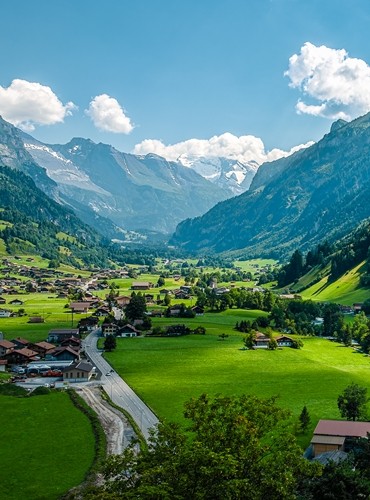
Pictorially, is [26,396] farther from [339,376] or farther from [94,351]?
[339,376]

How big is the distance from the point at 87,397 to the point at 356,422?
131 feet

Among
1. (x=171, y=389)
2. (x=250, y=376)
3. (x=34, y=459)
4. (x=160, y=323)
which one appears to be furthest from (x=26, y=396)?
(x=160, y=323)

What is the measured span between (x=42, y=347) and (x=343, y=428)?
75.1 m

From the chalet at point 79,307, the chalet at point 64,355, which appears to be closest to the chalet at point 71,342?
the chalet at point 64,355

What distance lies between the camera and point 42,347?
389 feet

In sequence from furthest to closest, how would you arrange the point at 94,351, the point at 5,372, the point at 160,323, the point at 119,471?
1. the point at 160,323
2. the point at 94,351
3. the point at 5,372
4. the point at 119,471

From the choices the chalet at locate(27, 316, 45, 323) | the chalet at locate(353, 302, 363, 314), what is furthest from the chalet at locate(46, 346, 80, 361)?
the chalet at locate(353, 302, 363, 314)

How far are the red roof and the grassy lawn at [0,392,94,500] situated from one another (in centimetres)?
2465

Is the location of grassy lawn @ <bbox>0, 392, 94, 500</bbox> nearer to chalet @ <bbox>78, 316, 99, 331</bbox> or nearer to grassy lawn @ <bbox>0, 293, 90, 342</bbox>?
grassy lawn @ <bbox>0, 293, 90, 342</bbox>

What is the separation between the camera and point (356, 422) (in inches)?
2421

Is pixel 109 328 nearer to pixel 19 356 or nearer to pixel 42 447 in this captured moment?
pixel 19 356

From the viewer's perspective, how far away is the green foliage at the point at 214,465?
30859 millimetres

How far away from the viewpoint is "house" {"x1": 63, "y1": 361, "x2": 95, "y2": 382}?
96000 millimetres

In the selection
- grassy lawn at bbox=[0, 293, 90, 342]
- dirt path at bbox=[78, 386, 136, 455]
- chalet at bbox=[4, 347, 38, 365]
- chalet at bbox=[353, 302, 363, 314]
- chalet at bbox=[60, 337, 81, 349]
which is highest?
chalet at bbox=[353, 302, 363, 314]
